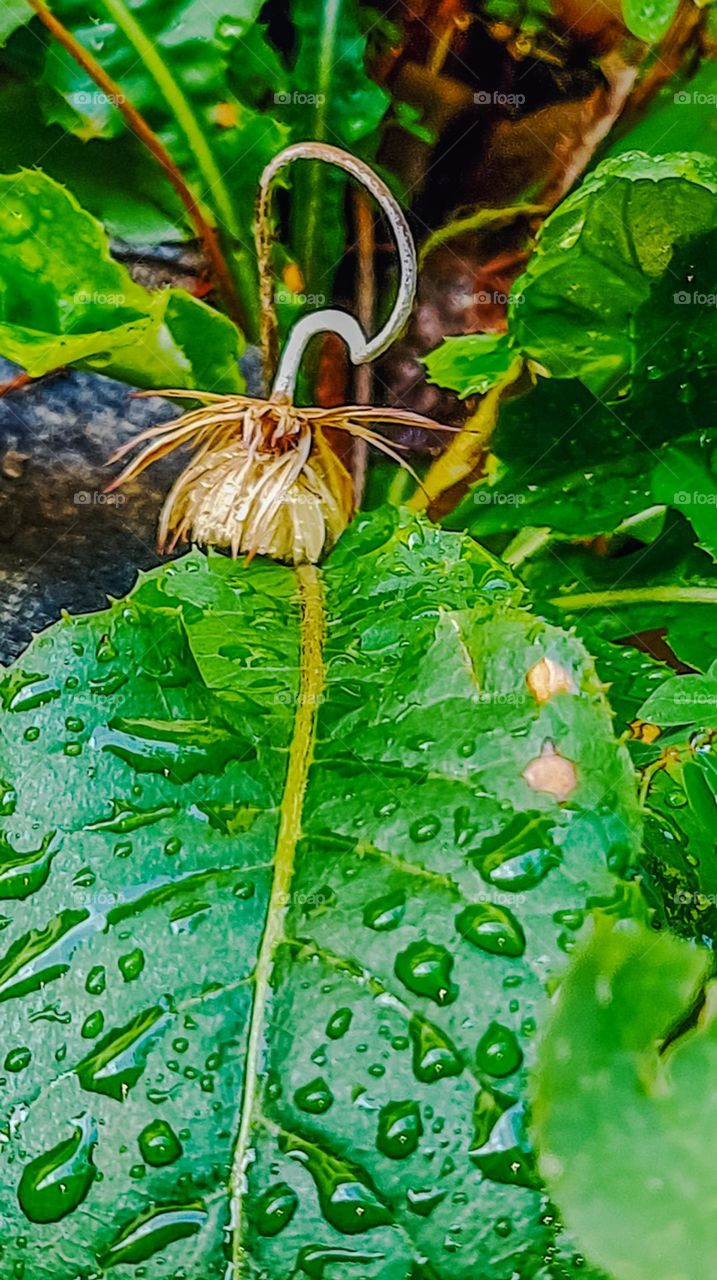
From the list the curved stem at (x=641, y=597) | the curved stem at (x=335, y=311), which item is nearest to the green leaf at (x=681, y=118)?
the curved stem at (x=335, y=311)

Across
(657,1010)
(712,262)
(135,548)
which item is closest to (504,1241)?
(657,1010)

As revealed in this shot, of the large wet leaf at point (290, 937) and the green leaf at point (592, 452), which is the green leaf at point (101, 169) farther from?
the large wet leaf at point (290, 937)

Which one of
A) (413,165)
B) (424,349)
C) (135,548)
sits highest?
(413,165)

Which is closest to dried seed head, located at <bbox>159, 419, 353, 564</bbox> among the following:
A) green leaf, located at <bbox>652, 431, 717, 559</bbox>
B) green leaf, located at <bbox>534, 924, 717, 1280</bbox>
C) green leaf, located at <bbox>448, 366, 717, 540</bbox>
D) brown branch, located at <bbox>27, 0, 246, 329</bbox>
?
green leaf, located at <bbox>448, 366, 717, 540</bbox>

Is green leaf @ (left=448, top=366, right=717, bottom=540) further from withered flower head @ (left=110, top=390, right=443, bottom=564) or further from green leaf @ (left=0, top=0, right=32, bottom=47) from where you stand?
green leaf @ (left=0, top=0, right=32, bottom=47)

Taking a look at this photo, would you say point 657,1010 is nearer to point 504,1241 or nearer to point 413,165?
point 504,1241

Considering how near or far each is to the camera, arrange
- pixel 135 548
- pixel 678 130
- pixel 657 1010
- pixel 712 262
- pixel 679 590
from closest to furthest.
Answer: pixel 657 1010 → pixel 712 262 → pixel 679 590 → pixel 678 130 → pixel 135 548
